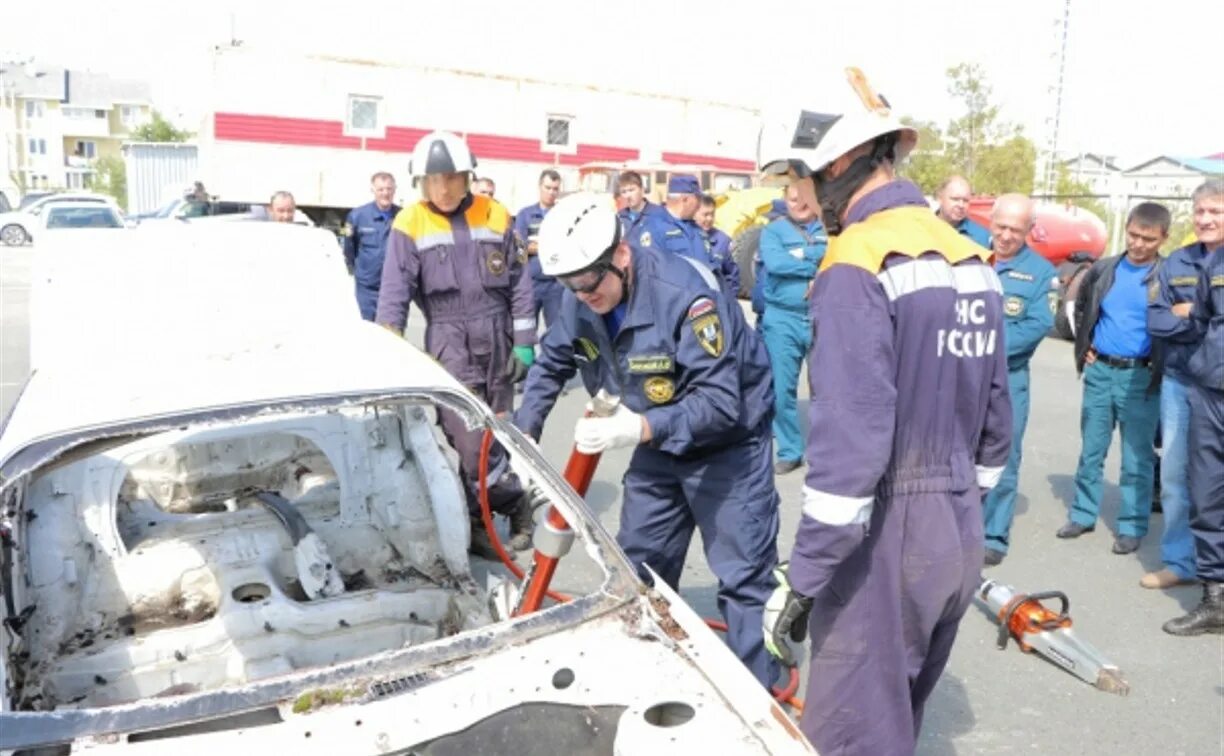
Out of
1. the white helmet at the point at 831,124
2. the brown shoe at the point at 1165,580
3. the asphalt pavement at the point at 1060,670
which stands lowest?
the asphalt pavement at the point at 1060,670

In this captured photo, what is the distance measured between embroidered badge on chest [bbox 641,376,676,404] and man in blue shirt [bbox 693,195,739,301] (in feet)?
13.5

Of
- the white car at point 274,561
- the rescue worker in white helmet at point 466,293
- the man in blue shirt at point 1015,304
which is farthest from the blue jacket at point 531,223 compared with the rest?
the man in blue shirt at point 1015,304

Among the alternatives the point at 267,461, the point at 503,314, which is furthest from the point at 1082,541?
the point at 267,461

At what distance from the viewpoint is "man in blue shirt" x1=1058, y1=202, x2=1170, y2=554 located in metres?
5.07

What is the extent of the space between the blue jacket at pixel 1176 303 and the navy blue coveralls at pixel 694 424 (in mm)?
2412

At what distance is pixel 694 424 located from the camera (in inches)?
116

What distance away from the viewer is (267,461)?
4.17 metres

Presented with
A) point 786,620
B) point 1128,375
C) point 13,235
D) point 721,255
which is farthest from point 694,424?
point 13,235

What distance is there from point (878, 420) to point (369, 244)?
6616 millimetres

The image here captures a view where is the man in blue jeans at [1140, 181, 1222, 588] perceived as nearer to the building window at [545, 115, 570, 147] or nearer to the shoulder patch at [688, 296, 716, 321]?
the shoulder patch at [688, 296, 716, 321]

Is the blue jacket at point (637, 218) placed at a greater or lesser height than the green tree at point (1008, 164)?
lesser

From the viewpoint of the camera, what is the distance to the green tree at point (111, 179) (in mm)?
54594

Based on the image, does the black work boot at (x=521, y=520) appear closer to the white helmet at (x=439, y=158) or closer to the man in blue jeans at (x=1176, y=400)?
the white helmet at (x=439, y=158)

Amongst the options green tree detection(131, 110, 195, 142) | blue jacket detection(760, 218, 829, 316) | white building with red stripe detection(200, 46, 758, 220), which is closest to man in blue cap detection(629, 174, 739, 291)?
blue jacket detection(760, 218, 829, 316)
